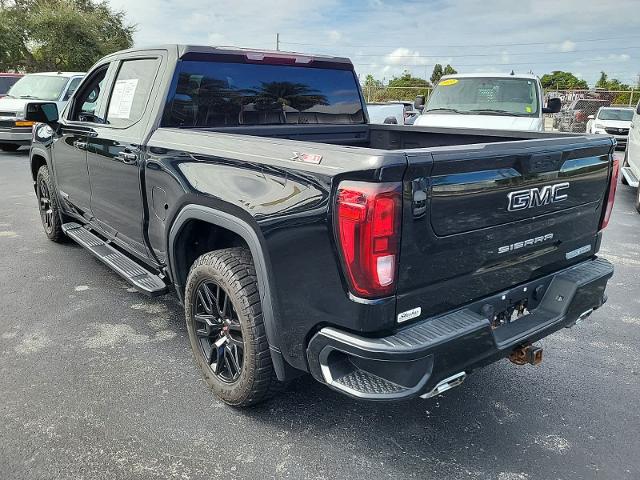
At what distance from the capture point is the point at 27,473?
236cm

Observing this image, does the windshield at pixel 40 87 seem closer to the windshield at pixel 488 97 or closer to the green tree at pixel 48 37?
the windshield at pixel 488 97

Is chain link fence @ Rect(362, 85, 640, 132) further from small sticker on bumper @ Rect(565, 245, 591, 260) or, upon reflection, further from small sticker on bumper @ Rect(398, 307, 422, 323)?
small sticker on bumper @ Rect(398, 307, 422, 323)

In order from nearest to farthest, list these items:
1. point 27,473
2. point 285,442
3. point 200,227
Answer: point 27,473
point 285,442
point 200,227

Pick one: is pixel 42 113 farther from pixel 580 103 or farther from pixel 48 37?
pixel 48 37

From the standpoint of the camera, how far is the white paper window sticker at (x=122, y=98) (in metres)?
3.70

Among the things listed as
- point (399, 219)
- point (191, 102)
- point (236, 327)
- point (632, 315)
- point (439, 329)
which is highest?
point (191, 102)

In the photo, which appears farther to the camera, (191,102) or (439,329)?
(191,102)

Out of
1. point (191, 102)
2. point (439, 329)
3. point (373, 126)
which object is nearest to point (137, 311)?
point (191, 102)

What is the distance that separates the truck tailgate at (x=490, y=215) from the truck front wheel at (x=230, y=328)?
0.80 m

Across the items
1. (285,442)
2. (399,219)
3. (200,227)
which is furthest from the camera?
(200,227)

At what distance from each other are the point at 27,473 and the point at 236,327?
3.64 ft

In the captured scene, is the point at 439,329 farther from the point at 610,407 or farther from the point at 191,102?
the point at 191,102

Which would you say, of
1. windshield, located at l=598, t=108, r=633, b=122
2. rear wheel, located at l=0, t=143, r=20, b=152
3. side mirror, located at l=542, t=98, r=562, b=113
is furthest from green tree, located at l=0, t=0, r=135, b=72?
side mirror, located at l=542, t=98, r=562, b=113

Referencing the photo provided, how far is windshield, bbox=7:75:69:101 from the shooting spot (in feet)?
40.1
